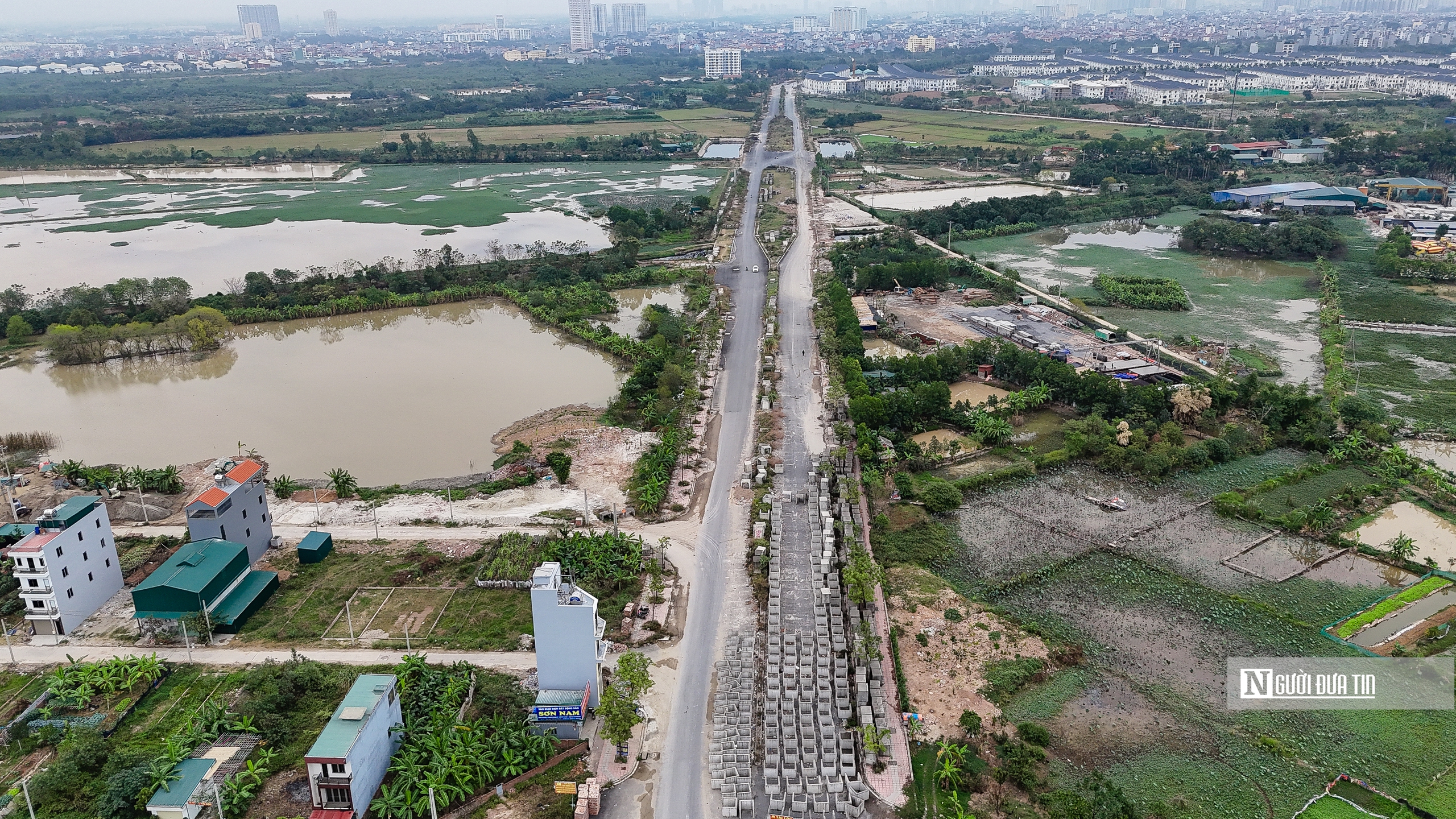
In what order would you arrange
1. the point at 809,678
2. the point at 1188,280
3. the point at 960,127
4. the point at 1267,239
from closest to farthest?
the point at 809,678 < the point at 1188,280 < the point at 1267,239 < the point at 960,127

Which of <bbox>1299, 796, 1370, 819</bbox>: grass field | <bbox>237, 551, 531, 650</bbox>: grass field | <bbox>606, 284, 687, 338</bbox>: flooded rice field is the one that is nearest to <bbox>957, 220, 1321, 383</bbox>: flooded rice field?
<bbox>606, 284, 687, 338</bbox>: flooded rice field

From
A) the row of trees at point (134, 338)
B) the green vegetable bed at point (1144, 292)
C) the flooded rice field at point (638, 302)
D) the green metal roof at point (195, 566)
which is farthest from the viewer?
the green vegetable bed at point (1144, 292)

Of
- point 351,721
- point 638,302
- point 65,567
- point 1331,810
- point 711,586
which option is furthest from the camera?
point 638,302

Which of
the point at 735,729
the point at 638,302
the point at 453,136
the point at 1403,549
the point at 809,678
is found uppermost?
the point at 453,136

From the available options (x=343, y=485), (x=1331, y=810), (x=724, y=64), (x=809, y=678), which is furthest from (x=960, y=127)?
(x=1331, y=810)

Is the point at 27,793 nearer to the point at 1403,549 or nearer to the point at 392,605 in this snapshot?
the point at 392,605

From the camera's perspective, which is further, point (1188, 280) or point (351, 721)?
point (1188, 280)

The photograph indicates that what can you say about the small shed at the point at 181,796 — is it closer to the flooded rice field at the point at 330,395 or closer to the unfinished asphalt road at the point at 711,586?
the unfinished asphalt road at the point at 711,586

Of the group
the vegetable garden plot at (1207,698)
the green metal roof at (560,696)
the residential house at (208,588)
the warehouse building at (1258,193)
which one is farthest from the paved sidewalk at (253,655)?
the warehouse building at (1258,193)
